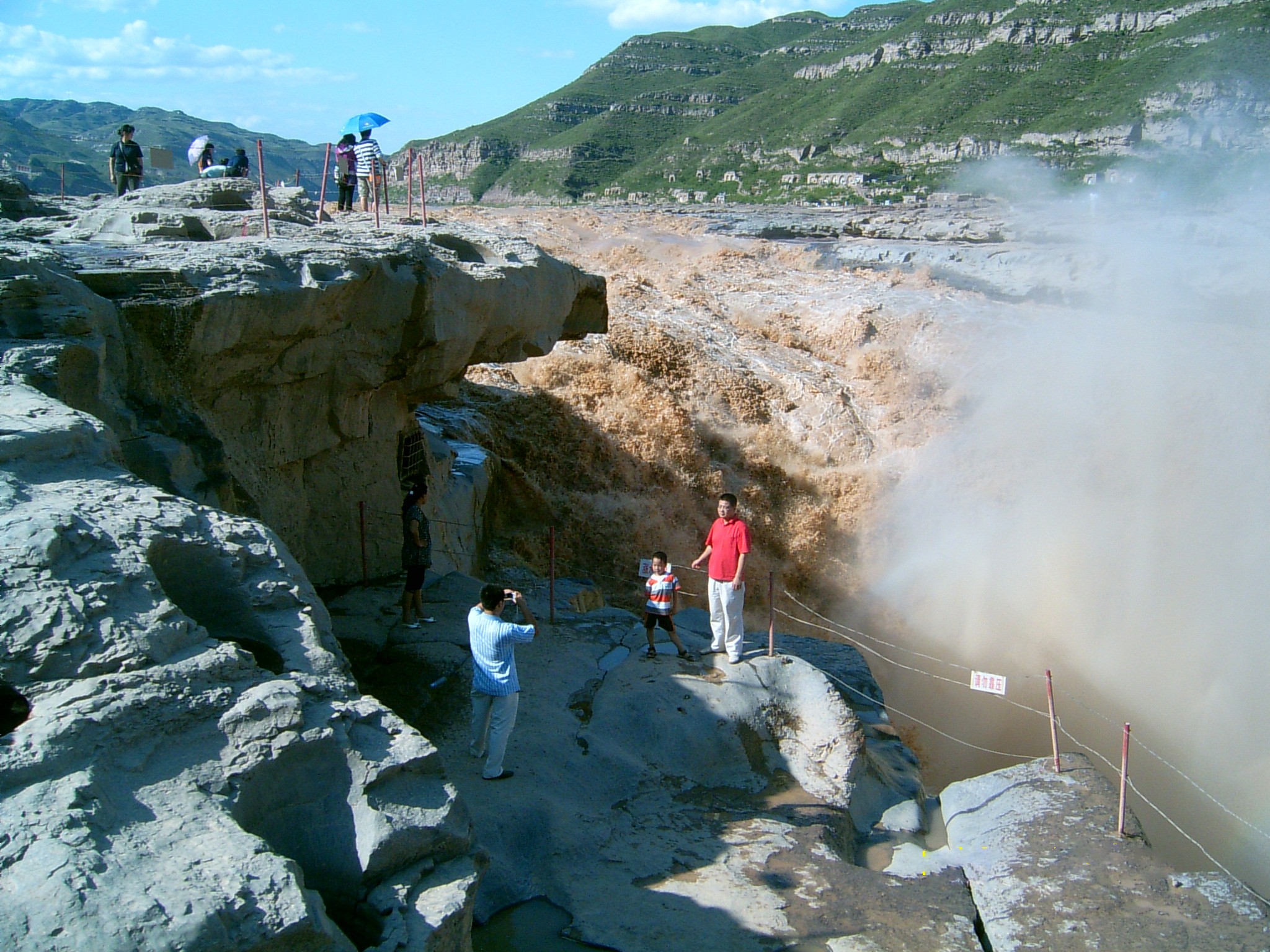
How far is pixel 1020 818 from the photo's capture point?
5574 mm

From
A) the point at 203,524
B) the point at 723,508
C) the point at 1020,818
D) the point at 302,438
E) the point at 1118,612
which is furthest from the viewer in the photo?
the point at 1118,612

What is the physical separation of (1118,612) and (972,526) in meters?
2.54

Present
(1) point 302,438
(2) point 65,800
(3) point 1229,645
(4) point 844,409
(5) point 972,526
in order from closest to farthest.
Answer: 1. (2) point 65,800
2. (1) point 302,438
3. (3) point 1229,645
4. (5) point 972,526
5. (4) point 844,409

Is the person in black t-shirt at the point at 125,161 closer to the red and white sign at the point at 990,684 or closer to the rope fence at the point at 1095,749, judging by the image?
the rope fence at the point at 1095,749

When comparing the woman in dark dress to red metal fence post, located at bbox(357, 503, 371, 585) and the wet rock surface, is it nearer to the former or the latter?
the wet rock surface

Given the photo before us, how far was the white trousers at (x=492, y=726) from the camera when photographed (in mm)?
5035

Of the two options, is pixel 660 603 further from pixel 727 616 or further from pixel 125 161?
pixel 125 161

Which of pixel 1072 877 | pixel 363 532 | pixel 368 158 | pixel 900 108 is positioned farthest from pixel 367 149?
pixel 900 108

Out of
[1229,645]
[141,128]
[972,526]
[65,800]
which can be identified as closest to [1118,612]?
[1229,645]

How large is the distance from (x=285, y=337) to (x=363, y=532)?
190 centimetres

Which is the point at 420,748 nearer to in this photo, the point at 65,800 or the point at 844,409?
the point at 65,800

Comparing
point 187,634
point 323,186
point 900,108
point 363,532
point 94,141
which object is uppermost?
point 900,108

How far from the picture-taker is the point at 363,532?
312 inches

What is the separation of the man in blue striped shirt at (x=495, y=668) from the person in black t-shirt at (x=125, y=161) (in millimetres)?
7827
